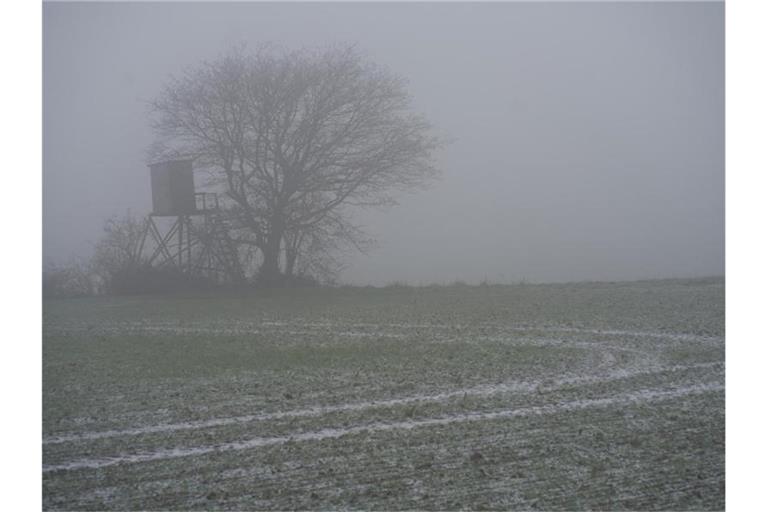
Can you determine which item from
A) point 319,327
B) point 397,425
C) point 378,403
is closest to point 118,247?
point 319,327

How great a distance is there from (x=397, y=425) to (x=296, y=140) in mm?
6901

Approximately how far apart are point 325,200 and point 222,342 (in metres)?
4.35

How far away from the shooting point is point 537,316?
773 cm

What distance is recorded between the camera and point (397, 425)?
4.13 meters

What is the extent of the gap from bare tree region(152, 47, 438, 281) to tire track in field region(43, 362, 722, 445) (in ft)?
17.1

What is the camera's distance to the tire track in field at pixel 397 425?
3.73m

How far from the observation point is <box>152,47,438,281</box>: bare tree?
9906mm

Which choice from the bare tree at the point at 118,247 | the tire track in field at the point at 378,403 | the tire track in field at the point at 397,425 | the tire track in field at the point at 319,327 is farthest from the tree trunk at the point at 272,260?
the tire track in field at the point at 397,425

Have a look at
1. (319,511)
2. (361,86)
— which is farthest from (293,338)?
(361,86)

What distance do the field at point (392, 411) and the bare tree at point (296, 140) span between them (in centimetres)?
274

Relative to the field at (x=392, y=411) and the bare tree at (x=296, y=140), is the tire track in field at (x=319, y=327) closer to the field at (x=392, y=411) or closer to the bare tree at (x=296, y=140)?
the field at (x=392, y=411)

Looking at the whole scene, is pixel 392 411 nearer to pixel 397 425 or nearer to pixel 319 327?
pixel 397 425

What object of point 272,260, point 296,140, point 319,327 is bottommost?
point 319,327

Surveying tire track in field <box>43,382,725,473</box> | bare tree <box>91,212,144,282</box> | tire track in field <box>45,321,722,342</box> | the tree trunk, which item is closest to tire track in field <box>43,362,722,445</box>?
tire track in field <box>43,382,725,473</box>
